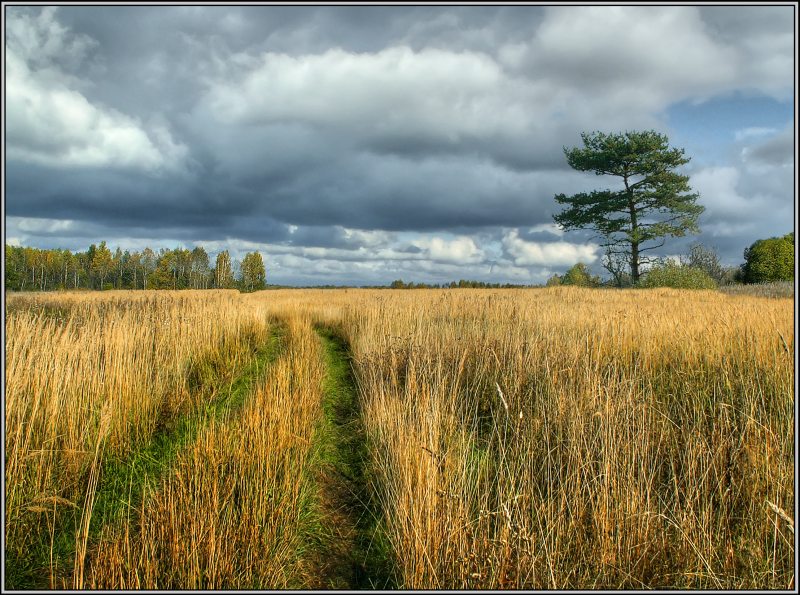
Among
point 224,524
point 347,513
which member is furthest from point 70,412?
point 347,513

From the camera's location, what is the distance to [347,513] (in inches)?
146

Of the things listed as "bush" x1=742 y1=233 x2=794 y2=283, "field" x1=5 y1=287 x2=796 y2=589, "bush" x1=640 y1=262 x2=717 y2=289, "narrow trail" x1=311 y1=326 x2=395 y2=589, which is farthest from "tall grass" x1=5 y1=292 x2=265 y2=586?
"bush" x1=742 y1=233 x2=794 y2=283

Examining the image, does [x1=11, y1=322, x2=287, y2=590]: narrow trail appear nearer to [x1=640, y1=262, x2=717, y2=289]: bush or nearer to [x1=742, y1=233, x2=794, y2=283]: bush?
[x1=640, y1=262, x2=717, y2=289]: bush

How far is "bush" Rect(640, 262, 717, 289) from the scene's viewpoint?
2391cm

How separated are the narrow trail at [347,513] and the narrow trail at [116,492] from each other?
4.11ft

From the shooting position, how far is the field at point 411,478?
8.27 feet

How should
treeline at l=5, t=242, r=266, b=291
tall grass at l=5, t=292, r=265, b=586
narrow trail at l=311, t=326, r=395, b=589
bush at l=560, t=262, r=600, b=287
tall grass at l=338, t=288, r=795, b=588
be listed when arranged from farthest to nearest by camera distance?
treeline at l=5, t=242, r=266, b=291, bush at l=560, t=262, r=600, b=287, tall grass at l=5, t=292, r=265, b=586, narrow trail at l=311, t=326, r=395, b=589, tall grass at l=338, t=288, r=795, b=588

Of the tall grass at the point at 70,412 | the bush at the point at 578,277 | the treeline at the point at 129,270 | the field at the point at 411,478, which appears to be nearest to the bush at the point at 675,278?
the bush at the point at 578,277

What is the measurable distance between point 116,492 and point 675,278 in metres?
26.7

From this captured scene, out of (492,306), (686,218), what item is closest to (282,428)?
(492,306)

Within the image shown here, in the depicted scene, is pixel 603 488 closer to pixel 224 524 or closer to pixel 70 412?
pixel 224 524

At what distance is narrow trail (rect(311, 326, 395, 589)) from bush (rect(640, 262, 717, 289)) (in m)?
23.0

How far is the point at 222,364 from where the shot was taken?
8391 mm

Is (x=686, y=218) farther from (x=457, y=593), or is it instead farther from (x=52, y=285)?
(x=52, y=285)
